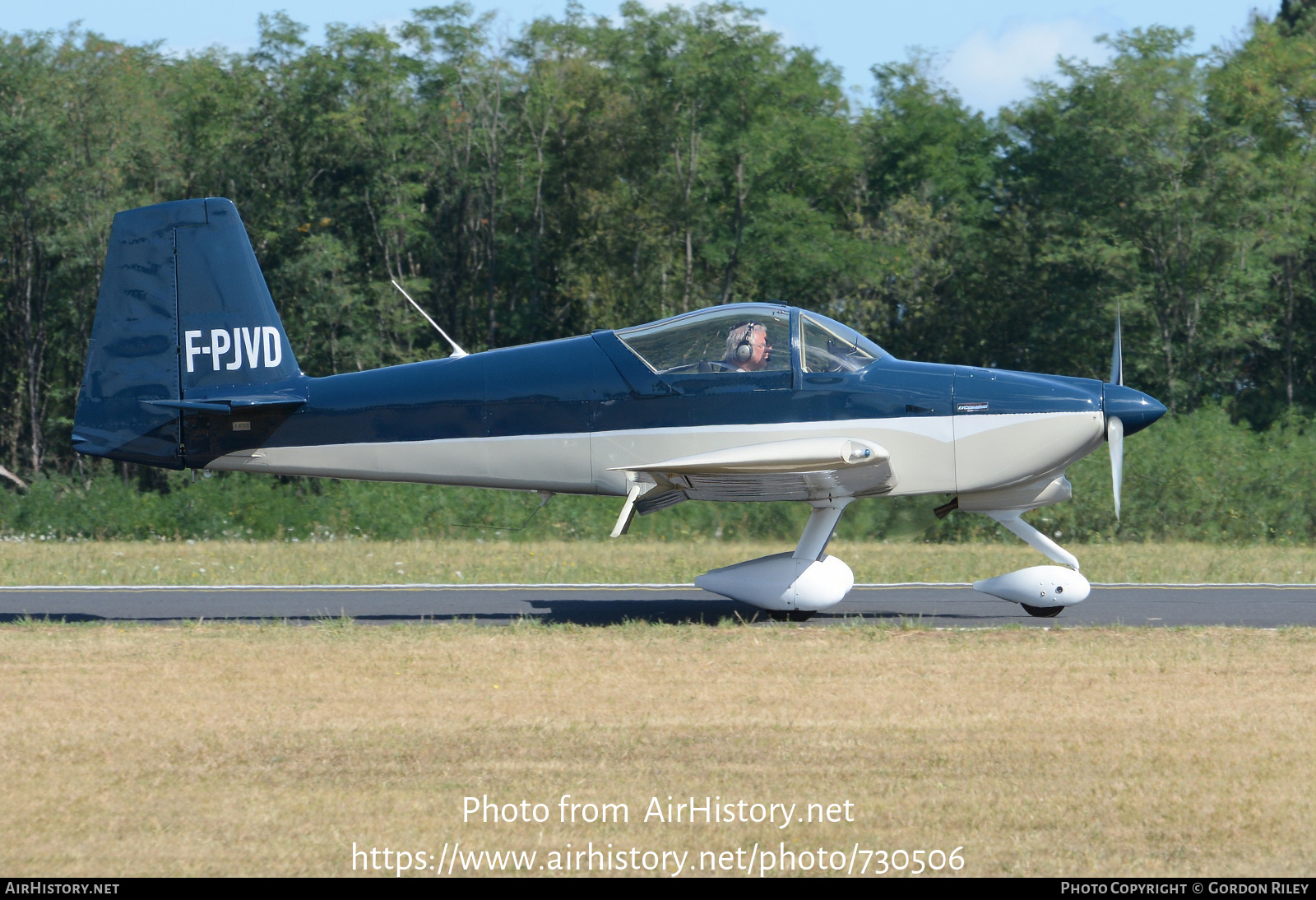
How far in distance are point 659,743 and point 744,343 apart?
14.8 ft

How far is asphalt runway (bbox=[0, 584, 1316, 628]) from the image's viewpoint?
35.1ft

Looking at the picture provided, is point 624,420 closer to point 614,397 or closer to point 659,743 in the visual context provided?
point 614,397

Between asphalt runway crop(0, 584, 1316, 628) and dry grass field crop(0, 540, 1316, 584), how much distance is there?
0.98 metres

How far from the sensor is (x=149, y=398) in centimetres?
1088

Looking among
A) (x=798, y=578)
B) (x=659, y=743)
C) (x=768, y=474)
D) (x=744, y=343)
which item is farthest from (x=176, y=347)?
(x=659, y=743)

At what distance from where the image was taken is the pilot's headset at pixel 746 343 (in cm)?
1023

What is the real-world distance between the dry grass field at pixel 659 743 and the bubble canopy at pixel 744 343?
2.10 metres

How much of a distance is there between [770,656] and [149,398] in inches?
226

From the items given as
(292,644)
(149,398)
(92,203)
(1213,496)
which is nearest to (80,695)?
(292,644)

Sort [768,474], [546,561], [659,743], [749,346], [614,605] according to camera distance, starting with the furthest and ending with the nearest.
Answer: [546,561]
[614,605]
[749,346]
[768,474]
[659,743]

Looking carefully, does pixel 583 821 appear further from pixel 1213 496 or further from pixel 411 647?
pixel 1213 496

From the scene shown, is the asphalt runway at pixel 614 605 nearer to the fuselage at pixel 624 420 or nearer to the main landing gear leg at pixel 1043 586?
the main landing gear leg at pixel 1043 586

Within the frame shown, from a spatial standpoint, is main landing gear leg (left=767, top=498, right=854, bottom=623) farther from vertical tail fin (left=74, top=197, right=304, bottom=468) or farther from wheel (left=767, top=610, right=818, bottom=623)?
vertical tail fin (left=74, top=197, right=304, bottom=468)

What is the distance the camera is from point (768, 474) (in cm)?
1002
